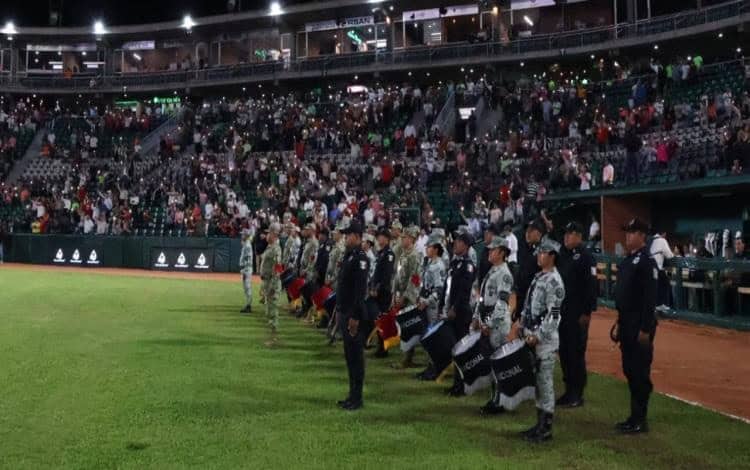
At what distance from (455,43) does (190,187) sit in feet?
50.4

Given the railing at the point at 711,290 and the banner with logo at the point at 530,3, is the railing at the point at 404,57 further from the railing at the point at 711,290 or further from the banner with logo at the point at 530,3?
the railing at the point at 711,290

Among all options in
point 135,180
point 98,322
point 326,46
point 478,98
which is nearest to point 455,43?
point 478,98

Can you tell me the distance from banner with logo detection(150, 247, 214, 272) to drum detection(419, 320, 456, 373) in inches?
889

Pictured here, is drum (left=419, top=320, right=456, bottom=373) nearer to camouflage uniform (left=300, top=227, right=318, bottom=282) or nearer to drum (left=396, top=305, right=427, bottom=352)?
drum (left=396, top=305, right=427, bottom=352)

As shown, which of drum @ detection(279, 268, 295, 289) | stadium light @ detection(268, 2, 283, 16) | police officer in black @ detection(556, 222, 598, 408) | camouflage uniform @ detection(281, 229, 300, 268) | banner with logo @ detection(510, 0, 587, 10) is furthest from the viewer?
stadium light @ detection(268, 2, 283, 16)

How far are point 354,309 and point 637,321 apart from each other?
295cm

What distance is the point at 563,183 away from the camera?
24125mm

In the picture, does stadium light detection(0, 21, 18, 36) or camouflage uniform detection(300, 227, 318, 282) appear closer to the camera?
camouflage uniform detection(300, 227, 318, 282)

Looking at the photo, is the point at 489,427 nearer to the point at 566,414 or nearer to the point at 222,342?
the point at 566,414

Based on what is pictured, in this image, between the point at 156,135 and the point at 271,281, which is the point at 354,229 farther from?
the point at 156,135

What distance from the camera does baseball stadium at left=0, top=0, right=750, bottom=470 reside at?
729cm

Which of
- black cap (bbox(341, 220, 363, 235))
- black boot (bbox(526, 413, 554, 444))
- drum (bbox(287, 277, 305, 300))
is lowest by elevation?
black boot (bbox(526, 413, 554, 444))

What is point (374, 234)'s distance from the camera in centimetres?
1412

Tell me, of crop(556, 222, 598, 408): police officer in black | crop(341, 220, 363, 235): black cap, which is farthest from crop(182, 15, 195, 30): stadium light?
crop(556, 222, 598, 408): police officer in black
